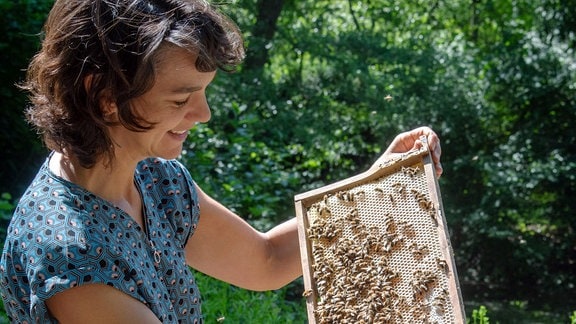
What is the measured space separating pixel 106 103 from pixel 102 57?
0.42 ft

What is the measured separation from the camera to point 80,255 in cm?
211

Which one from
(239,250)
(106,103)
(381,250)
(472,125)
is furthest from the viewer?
(472,125)

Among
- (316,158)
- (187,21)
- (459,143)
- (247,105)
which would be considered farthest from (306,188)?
(187,21)

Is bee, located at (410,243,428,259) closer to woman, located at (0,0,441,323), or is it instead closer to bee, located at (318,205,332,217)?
bee, located at (318,205,332,217)

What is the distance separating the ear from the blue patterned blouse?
8.0 inches

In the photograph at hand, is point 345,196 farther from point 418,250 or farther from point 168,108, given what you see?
point 168,108

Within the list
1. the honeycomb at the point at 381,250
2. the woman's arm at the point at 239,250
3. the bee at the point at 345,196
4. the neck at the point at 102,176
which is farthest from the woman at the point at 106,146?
the bee at the point at 345,196

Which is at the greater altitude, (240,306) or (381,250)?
(240,306)

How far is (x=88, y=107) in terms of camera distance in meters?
2.21

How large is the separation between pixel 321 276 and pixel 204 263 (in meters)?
0.40

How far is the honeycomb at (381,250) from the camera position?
8.27 ft

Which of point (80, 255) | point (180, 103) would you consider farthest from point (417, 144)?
point (80, 255)

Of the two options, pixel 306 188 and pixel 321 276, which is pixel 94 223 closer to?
pixel 321 276

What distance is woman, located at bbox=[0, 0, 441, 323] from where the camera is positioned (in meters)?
2.11
